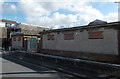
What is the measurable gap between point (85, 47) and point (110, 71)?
20.7 ft

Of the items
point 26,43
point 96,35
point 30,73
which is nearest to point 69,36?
point 96,35

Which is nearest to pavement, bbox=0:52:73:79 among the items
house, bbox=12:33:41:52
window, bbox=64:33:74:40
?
window, bbox=64:33:74:40

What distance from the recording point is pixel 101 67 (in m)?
8.38

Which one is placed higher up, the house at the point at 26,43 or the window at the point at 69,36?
the window at the point at 69,36

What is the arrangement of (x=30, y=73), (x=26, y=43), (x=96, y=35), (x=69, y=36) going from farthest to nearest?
(x=26, y=43) → (x=69, y=36) → (x=96, y=35) → (x=30, y=73)

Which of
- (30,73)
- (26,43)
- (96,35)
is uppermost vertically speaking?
(96,35)

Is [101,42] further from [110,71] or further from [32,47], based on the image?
[32,47]

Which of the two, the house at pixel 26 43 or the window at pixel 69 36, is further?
the house at pixel 26 43

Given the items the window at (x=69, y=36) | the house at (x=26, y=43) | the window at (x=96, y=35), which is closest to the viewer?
the window at (x=96, y=35)

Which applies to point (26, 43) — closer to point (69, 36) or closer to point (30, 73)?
point (69, 36)

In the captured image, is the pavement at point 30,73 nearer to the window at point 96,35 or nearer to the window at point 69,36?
the window at point 96,35

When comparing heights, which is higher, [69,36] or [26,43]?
[69,36]

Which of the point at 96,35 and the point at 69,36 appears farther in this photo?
the point at 69,36

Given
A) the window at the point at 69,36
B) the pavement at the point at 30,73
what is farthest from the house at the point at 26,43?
the pavement at the point at 30,73
